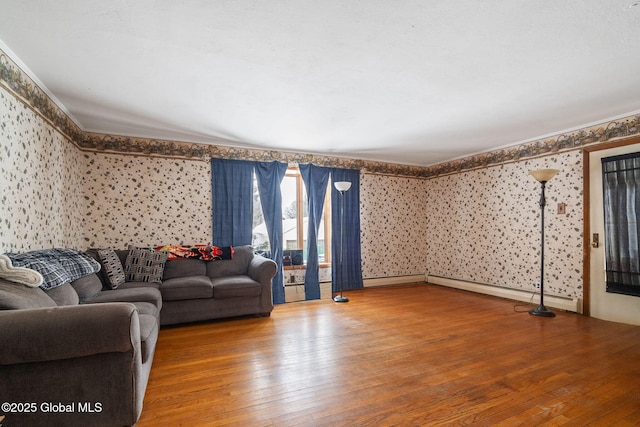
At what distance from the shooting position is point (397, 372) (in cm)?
244

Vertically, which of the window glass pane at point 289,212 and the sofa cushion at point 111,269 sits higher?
the window glass pane at point 289,212

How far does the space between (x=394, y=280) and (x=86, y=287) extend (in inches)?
193

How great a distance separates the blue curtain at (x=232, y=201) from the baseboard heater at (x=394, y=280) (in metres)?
2.45

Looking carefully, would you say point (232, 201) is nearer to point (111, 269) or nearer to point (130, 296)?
point (111, 269)

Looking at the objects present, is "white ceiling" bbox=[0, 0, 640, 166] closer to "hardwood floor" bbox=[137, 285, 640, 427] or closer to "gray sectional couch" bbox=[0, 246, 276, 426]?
"gray sectional couch" bbox=[0, 246, 276, 426]

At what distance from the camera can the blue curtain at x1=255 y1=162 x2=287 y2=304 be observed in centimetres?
498

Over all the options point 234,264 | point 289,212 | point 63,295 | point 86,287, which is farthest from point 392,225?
point 63,295

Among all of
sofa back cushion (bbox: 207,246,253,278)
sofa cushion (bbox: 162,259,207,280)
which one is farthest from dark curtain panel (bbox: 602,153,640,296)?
sofa cushion (bbox: 162,259,207,280)

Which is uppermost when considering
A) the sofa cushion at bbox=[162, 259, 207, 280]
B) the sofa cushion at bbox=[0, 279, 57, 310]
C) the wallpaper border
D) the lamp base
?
the wallpaper border

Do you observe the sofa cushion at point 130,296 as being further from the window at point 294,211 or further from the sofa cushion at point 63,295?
the window at point 294,211

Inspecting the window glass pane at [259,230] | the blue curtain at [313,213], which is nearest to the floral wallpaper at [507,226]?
the blue curtain at [313,213]

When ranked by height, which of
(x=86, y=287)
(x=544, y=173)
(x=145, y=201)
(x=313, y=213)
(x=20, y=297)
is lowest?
(x=86, y=287)

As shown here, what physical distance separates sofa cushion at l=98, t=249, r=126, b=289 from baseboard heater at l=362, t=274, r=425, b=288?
3.90 meters

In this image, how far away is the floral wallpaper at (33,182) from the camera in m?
2.34
